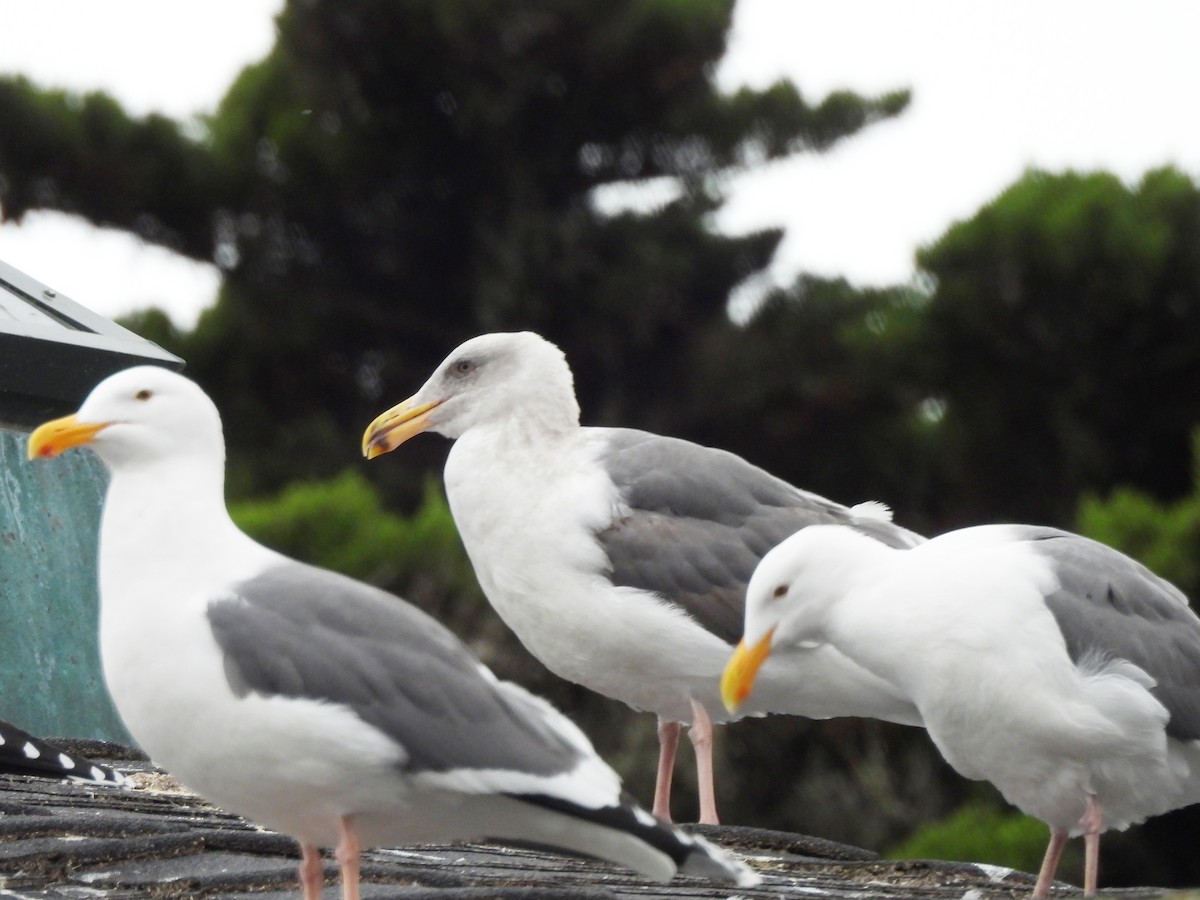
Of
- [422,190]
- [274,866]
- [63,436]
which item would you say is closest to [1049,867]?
[274,866]

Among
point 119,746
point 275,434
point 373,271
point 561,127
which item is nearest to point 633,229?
point 561,127

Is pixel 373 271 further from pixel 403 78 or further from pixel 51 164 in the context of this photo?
pixel 51 164

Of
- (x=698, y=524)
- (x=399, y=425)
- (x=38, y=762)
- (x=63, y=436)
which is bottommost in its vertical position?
(x=38, y=762)

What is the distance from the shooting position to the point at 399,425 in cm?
552

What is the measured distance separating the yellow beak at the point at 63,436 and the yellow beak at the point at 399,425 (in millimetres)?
2430

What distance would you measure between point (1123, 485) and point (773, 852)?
7627mm

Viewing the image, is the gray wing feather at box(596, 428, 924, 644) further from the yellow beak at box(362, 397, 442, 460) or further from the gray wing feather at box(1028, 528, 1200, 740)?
the gray wing feather at box(1028, 528, 1200, 740)

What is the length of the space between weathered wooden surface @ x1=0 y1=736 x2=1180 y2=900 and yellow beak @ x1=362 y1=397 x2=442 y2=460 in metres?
1.22

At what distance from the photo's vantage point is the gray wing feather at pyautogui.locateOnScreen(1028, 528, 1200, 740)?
381cm

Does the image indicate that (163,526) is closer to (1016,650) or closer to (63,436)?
(63,436)

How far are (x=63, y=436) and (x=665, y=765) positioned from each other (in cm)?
306

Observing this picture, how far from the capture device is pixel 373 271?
14023 millimetres

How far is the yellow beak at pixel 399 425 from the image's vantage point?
17.6 feet

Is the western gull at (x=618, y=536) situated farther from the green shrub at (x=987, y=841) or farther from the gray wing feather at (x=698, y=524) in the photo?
the green shrub at (x=987, y=841)
